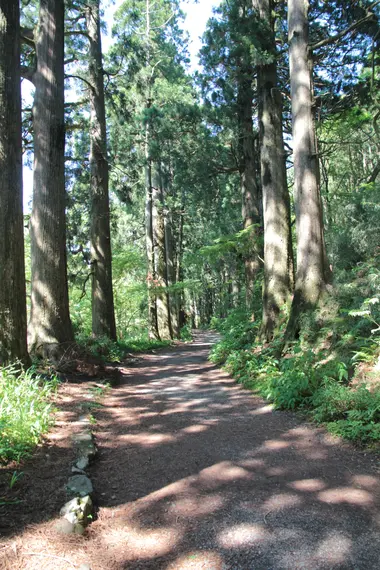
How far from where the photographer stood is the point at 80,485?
310 centimetres

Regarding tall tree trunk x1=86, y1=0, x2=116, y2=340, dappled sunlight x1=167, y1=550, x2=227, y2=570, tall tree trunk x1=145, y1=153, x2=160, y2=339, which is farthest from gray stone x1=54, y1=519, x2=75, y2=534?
tall tree trunk x1=145, y1=153, x2=160, y2=339

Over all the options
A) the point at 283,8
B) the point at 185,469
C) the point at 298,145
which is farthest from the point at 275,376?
the point at 283,8

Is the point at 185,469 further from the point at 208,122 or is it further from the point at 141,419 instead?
the point at 208,122

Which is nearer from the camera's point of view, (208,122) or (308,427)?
(308,427)

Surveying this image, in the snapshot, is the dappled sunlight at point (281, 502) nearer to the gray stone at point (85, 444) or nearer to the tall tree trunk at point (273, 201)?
the gray stone at point (85, 444)

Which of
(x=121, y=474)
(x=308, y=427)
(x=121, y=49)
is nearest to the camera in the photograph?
(x=121, y=474)

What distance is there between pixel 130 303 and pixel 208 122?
10328 millimetres

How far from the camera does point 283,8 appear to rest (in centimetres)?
1075

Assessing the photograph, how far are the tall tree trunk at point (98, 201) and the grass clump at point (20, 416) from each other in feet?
23.2

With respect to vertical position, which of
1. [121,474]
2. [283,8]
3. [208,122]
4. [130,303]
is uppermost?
[283,8]

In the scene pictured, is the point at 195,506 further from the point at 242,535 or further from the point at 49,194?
the point at 49,194

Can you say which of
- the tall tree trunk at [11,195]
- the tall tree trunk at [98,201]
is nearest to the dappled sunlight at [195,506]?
the tall tree trunk at [11,195]

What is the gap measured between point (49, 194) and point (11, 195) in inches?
85.9

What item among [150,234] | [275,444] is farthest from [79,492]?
[150,234]
